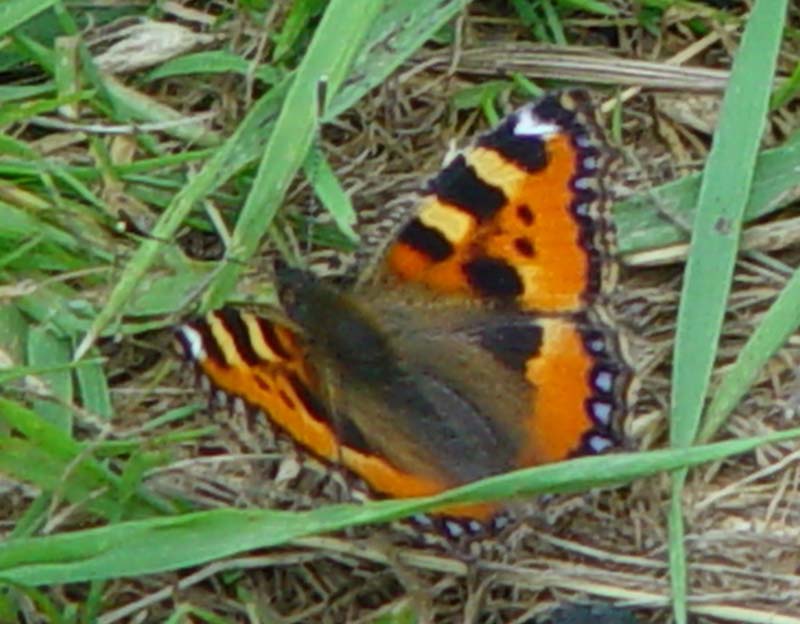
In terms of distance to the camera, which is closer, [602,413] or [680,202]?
[602,413]

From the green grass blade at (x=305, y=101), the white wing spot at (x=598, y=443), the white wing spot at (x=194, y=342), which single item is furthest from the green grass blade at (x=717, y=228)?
the white wing spot at (x=194, y=342)

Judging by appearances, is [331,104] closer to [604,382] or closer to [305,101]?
[305,101]

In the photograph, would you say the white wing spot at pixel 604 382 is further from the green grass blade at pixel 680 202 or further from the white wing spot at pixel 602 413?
the green grass blade at pixel 680 202

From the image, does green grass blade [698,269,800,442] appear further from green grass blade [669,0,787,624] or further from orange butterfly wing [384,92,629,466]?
orange butterfly wing [384,92,629,466]

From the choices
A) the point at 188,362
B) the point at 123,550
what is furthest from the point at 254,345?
the point at 123,550

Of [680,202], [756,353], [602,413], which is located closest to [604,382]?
[602,413]

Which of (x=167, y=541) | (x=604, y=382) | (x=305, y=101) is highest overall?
(x=305, y=101)

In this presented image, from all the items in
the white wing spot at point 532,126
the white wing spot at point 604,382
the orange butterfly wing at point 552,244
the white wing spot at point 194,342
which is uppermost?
the white wing spot at point 532,126
